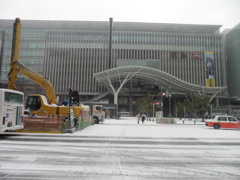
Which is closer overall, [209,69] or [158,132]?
[158,132]

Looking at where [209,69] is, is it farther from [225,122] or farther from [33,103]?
[33,103]

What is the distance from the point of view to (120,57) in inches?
2702

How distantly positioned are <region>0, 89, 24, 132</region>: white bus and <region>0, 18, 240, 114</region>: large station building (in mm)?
54321

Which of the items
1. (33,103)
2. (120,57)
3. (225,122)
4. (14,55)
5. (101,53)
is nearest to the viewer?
(14,55)

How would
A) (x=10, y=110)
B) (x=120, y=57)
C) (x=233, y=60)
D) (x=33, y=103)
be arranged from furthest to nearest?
(x=233, y=60) < (x=120, y=57) < (x=33, y=103) < (x=10, y=110)

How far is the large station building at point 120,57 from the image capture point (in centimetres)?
6725

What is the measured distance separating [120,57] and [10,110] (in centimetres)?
6117

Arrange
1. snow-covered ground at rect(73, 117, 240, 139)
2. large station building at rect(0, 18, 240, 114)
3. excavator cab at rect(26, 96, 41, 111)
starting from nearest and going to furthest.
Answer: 1. snow-covered ground at rect(73, 117, 240, 139)
2. excavator cab at rect(26, 96, 41, 111)
3. large station building at rect(0, 18, 240, 114)

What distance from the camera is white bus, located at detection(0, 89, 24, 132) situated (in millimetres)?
8812

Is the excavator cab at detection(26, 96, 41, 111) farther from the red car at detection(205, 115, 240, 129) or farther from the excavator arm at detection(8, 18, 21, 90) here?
the red car at detection(205, 115, 240, 129)

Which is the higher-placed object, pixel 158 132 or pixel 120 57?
pixel 120 57

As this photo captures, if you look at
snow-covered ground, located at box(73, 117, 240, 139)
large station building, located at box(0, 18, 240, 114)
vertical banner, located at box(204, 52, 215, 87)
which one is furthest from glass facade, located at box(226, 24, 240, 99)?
snow-covered ground, located at box(73, 117, 240, 139)

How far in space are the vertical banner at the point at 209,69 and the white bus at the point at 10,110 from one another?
230 ft

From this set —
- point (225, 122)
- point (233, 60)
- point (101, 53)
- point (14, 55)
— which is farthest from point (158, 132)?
point (233, 60)
